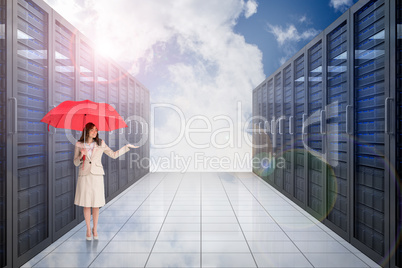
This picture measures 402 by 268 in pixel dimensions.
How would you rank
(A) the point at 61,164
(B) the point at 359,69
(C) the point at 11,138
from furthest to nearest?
(A) the point at 61,164 → (B) the point at 359,69 → (C) the point at 11,138

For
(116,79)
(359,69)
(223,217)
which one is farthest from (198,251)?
(116,79)

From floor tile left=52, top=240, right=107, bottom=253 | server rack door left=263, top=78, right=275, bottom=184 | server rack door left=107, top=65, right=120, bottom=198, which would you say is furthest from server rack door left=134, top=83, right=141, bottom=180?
floor tile left=52, top=240, right=107, bottom=253

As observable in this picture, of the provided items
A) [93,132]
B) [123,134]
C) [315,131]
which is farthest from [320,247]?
[123,134]

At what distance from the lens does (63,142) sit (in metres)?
3.52

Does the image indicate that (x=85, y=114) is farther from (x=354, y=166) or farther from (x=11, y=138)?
(x=354, y=166)

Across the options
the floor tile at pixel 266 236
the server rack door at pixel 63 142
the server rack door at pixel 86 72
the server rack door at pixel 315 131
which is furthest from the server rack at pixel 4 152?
the server rack door at pixel 315 131

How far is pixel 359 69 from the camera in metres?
3.09

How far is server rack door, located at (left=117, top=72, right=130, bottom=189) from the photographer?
5.95 m

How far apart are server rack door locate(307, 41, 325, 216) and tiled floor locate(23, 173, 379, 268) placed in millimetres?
376

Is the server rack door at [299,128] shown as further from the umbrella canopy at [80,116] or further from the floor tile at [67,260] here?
the floor tile at [67,260]

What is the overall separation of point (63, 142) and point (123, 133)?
2.61m

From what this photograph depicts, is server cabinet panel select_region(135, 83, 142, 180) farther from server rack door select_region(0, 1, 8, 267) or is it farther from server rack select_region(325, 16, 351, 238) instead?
server rack select_region(325, 16, 351, 238)

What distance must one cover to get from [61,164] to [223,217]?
2.58 m

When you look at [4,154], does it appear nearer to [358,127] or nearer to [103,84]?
[103,84]
